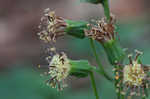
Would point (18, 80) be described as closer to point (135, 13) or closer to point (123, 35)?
point (123, 35)

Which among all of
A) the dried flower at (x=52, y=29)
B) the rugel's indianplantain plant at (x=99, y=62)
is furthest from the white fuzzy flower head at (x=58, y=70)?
the dried flower at (x=52, y=29)

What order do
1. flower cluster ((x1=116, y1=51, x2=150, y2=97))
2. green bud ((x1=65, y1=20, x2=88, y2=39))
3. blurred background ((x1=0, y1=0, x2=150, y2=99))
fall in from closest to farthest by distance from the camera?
1. flower cluster ((x1=116, y1=51, x2=150, y2=97))
2. green bud ((x1=65, y1=20, x2=88, y2=39))
3. blurred background ((x1=0, y1=0, x2=150, y2=99))

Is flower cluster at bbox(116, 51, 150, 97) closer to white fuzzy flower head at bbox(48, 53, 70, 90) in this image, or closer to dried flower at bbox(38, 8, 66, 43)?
white fuzzy flower head at bbox(48, 53, 70, 90)

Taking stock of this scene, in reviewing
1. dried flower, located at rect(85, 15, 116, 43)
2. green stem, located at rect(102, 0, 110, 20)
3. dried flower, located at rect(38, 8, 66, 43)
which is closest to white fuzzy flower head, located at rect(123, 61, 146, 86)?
dried flower, located at rect(85, 15, 116, 43)

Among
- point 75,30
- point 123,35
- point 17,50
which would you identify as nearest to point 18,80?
point 123,35

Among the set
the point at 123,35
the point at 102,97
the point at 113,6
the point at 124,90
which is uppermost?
the point at 113,6

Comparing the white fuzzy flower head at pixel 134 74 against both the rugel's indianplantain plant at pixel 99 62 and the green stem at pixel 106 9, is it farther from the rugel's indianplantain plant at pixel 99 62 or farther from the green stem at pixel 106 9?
the green stem at pixel 106 9

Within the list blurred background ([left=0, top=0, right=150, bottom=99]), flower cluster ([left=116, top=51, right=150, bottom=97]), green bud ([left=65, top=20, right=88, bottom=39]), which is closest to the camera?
flower cluster ([left=116, top=51, right=150, bottom=97])
